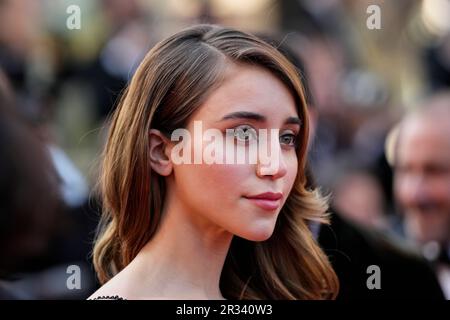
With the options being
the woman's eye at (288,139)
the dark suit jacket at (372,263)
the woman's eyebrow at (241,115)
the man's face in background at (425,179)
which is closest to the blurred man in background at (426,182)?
the man's face in background at (425,179)

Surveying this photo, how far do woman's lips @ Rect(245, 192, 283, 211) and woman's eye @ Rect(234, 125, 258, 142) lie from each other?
3.8 inches

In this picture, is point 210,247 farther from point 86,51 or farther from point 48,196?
point 86,51

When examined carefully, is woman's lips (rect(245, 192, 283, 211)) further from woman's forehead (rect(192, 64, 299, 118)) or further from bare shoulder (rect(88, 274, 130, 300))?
bare shoulder (rect(88, 274, 130, 300))

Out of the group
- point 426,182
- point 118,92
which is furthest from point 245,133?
point 426,182

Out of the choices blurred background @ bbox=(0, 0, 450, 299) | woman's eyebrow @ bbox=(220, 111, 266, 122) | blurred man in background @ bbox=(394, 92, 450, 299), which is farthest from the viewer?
blurred man in background @ bbox=(394, 92, 450, 299)

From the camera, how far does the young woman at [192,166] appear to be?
151 centimetres

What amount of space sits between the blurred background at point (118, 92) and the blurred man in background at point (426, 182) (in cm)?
7

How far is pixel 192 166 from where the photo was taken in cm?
150

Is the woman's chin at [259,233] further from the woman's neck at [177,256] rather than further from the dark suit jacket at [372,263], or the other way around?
the dark suit jacket at [372,263]

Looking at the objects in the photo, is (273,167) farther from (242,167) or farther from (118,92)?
(118,92)

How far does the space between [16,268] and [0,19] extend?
1.93 meters

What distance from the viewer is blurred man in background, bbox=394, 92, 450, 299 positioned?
2574 mm

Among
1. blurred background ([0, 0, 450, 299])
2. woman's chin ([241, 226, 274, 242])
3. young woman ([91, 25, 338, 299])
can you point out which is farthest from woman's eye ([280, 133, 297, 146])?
blurred background ([0, 0, 450, 299])
